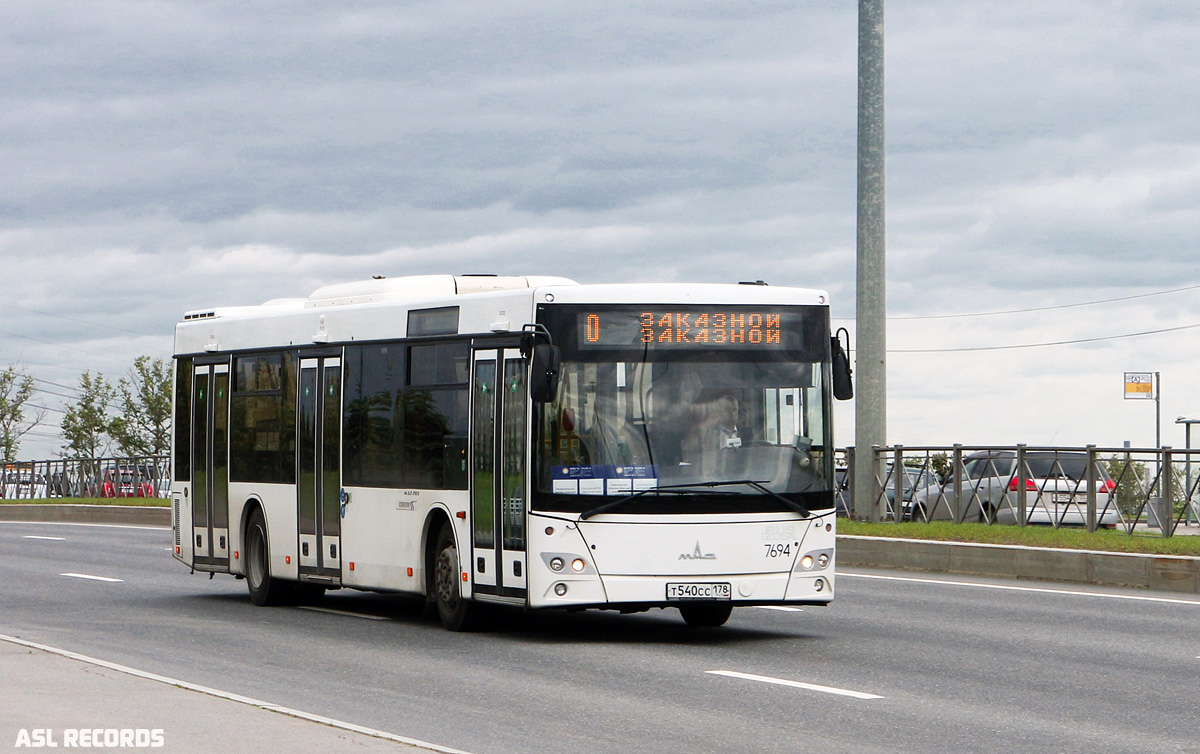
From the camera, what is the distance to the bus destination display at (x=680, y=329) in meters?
13.8

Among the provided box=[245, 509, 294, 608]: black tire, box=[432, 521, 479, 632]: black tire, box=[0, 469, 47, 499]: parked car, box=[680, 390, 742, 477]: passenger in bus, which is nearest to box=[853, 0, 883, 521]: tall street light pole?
box=[245, 509, 294, 608]: black tire

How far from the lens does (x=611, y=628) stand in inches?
604

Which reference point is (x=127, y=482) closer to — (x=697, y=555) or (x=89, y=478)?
(x=89, y=478)

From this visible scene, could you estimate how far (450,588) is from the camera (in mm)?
14914

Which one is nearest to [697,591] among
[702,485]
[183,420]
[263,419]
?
[702,485]

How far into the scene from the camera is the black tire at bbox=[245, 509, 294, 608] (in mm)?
18062

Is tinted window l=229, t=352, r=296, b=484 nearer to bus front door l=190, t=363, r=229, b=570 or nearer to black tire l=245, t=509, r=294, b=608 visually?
bus front door l=190, t=363, r=229, b=570

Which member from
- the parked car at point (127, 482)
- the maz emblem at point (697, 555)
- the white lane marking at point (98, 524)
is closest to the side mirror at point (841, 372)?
the maz emblem at point (697, 555)

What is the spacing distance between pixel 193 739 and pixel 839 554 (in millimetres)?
17626

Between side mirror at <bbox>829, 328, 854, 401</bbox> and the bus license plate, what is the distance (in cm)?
191

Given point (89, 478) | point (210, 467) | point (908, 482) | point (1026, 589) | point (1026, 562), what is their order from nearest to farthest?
point (210, 467)
point (1026, 589)
point (1026, 562)
point (908, 482)
point (89, 478)

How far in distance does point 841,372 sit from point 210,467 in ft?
27.1

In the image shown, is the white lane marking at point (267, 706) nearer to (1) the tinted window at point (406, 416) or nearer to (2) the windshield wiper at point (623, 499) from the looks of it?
(2) the windshield wiper at point (623, 499)

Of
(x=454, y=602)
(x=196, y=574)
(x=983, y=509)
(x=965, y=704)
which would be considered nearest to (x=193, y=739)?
(x=965, y=704)
